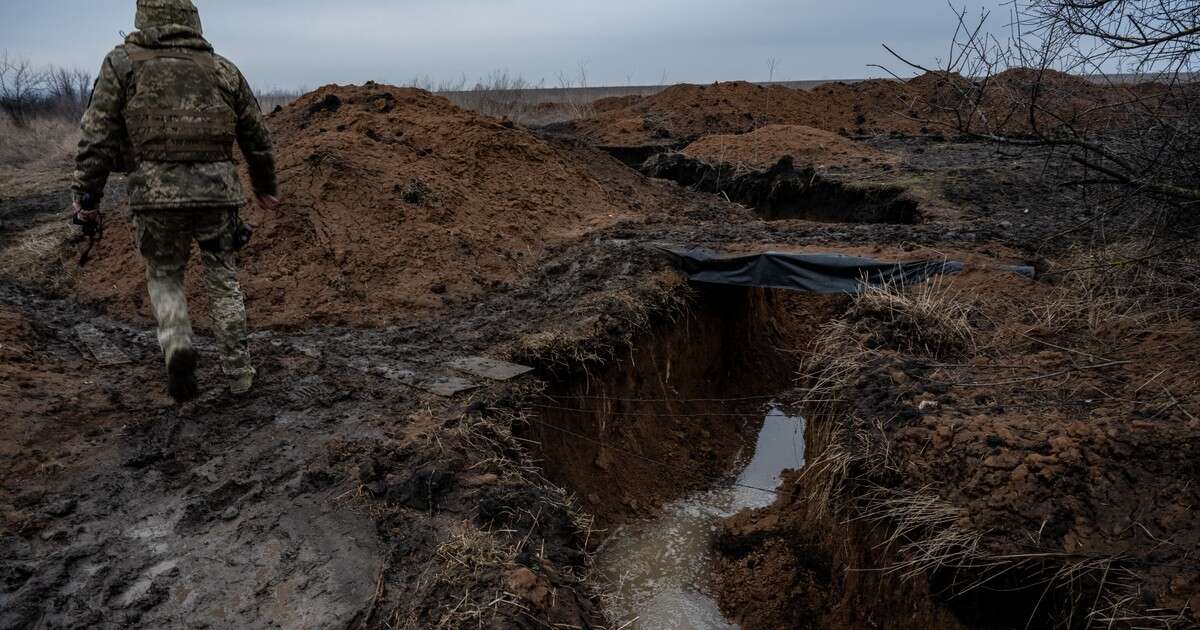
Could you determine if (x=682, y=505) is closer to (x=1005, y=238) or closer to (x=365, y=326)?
(x=365, y=326)

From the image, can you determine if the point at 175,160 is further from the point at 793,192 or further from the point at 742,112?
the point at 742,112

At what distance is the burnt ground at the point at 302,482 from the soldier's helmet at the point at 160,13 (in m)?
2.00

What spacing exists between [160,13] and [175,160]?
0.75 m

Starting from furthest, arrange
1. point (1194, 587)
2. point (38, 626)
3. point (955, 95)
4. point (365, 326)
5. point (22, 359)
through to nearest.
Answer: point (365, 326) → point (22, 359) → point (955, 95) → point (1194, 587) → point (38, 626)

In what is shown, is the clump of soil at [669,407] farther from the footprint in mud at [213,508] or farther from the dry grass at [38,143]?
the dry grass at [38,143]

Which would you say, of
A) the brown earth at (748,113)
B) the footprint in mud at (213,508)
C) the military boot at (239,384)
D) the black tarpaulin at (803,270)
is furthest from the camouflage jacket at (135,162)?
the brown earth at (748,113)

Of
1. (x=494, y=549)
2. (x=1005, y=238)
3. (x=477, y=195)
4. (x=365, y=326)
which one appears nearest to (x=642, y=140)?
(x=477, y=195)

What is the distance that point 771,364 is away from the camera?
8.06m

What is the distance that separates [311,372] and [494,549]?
2348 mm

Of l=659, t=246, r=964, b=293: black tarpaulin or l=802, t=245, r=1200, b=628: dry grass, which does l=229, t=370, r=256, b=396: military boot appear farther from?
l=659, t=246, r=964, b=293: black tarpaulin

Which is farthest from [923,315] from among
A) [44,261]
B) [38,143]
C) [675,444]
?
[38,143]

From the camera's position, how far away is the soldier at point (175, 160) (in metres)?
3.91

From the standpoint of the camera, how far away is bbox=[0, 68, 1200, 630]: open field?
2.98 metres

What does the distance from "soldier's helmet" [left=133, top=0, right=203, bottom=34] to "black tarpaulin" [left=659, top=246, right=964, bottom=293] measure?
428cm
